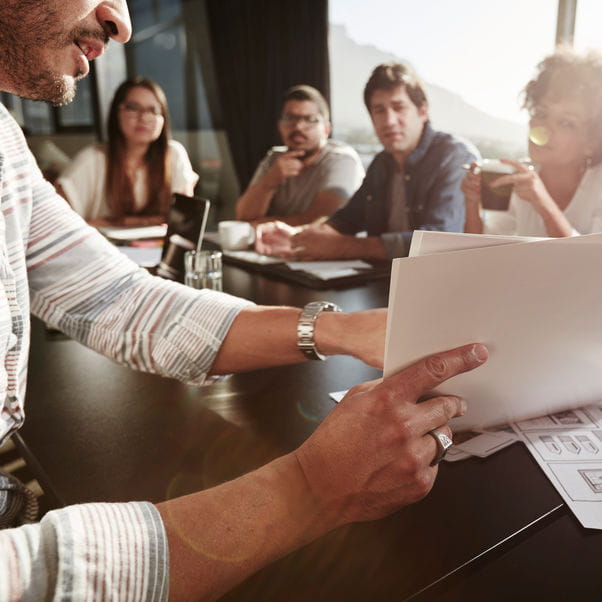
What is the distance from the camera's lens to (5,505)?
0.70 metres

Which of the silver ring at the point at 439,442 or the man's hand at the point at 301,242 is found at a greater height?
the silver ring at the point at 439,442

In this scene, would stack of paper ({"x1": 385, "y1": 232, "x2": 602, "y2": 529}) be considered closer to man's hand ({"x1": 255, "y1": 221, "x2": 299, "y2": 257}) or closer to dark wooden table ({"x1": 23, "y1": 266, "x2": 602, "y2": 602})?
dark wooden table ({"x1": 23, "y1": 266, "x2": 602, "y2": 602})

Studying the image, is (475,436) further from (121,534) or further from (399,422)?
(121,534)

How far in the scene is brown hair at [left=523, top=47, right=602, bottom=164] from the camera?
5.67 feet

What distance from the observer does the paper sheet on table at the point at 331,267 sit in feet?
4.94

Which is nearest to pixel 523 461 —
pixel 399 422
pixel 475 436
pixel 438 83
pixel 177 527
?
pixel 475 436

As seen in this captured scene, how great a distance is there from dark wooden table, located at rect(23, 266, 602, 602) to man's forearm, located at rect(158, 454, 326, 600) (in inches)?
0.9

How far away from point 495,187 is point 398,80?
32.8 inches

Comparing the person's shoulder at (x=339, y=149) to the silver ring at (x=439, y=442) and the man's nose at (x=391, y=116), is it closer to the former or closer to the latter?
the man's nose at (x=391, y=116)

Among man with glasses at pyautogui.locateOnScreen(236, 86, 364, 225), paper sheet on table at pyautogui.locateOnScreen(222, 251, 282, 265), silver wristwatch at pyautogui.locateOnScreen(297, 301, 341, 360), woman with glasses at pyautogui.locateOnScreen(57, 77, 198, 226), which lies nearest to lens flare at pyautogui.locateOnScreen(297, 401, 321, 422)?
silver wristwatch at pyautogui.locateOnScreen(297, 301, 341, 360)

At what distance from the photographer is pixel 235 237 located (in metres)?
1.91

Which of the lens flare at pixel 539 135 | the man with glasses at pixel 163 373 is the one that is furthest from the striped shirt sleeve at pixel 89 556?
the lens flare at pixel 539 135

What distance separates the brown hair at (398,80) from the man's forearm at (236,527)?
6.52 feet

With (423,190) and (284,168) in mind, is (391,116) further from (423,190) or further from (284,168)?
(284,168)
